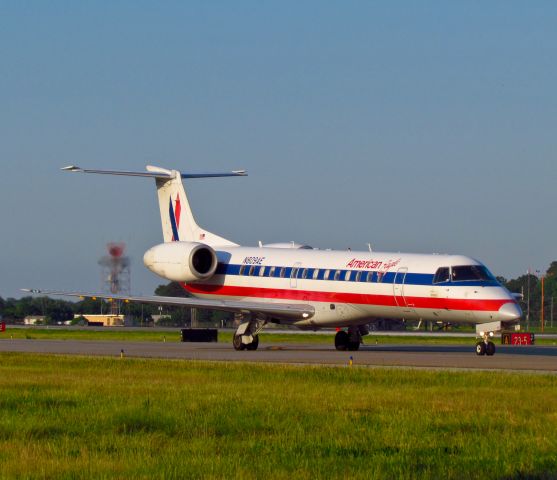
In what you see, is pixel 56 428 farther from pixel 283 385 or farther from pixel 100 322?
pixel 100 322

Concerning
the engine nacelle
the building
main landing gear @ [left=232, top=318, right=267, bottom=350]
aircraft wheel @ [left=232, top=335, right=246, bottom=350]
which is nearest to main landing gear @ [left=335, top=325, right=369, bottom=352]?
main landing gear @ [left=232, top=318, right=267, bottom=350]

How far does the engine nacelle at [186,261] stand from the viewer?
42125mm

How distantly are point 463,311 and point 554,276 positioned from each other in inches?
5478

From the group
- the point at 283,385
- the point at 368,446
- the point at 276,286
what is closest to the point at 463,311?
the point at 276,286

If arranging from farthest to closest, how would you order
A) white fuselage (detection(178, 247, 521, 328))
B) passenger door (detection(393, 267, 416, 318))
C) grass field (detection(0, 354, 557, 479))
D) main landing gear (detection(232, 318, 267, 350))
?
main landing gear (detection(232, 318, 267, 350))
passenger door (detection(393, 267, 416, 318))
white fuselage (detection(178, 247, 521, 328))
grass field (detection(0, 354, 557, 479))

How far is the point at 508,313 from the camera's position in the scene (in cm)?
3388

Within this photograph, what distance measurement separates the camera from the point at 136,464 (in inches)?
469

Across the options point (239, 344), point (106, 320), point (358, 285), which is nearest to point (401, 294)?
point (358, 285)

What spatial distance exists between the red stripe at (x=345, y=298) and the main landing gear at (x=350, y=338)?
2.30 metres

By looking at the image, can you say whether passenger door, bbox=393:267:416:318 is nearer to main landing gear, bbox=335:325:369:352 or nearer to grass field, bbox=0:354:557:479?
main landing gear, bbox=335:325:369:352

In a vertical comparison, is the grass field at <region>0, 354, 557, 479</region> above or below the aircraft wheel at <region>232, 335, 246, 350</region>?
below

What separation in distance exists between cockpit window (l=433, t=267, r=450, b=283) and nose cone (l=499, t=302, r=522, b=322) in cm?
217

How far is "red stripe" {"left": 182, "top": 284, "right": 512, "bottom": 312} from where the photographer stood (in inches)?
1355

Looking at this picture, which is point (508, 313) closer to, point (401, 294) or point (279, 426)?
point (401, 294)
